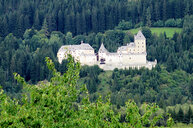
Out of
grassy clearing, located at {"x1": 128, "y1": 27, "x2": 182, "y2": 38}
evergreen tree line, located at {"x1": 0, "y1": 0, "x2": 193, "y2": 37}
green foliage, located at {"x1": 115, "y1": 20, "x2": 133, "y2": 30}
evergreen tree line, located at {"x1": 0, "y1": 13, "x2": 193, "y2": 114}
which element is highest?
evergreen tree line, located at {"x1": 0, "y1": 0, "x2": 193, "y2": 37}

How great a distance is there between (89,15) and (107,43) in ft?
97.6

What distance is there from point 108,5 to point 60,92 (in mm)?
114462

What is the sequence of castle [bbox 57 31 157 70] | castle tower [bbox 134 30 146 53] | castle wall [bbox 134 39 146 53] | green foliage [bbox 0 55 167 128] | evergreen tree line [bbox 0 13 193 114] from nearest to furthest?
1. green foliage [bbox 0 55 167 128]
2. evergreen tree line [bbox 0 13 193 114]
3. castle [bbox 57 31 157 70]
4. castle wall [bbox 134 39 146 53]
5. castle tower [bbox 134 30 146 53]

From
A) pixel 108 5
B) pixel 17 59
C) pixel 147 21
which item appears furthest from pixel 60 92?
pixel 108 5

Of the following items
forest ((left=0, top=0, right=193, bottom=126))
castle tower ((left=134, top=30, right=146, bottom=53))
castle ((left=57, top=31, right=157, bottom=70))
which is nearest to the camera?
forest ((left=0, top=0, right=193, bottom=126))

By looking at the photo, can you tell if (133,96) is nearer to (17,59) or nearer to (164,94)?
(164,94)

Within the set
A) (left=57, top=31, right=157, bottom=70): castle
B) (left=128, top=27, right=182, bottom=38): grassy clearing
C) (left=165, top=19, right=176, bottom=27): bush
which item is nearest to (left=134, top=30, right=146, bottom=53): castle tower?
(left=57, top=31, right=157, bottom=70): castle

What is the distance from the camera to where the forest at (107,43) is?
80438 millimetres

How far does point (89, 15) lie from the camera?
13050cm

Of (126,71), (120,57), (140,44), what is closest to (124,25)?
(140,44)

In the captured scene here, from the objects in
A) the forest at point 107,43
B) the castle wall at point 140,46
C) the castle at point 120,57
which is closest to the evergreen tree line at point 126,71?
the forest at point 107,43

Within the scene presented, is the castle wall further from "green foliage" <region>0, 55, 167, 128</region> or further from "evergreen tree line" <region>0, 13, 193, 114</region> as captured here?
"green foliage" <region>0, 55, 167, 128</region>

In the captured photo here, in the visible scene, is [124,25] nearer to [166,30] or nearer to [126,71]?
[166,30]

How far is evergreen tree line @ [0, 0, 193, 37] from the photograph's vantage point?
124 meters
